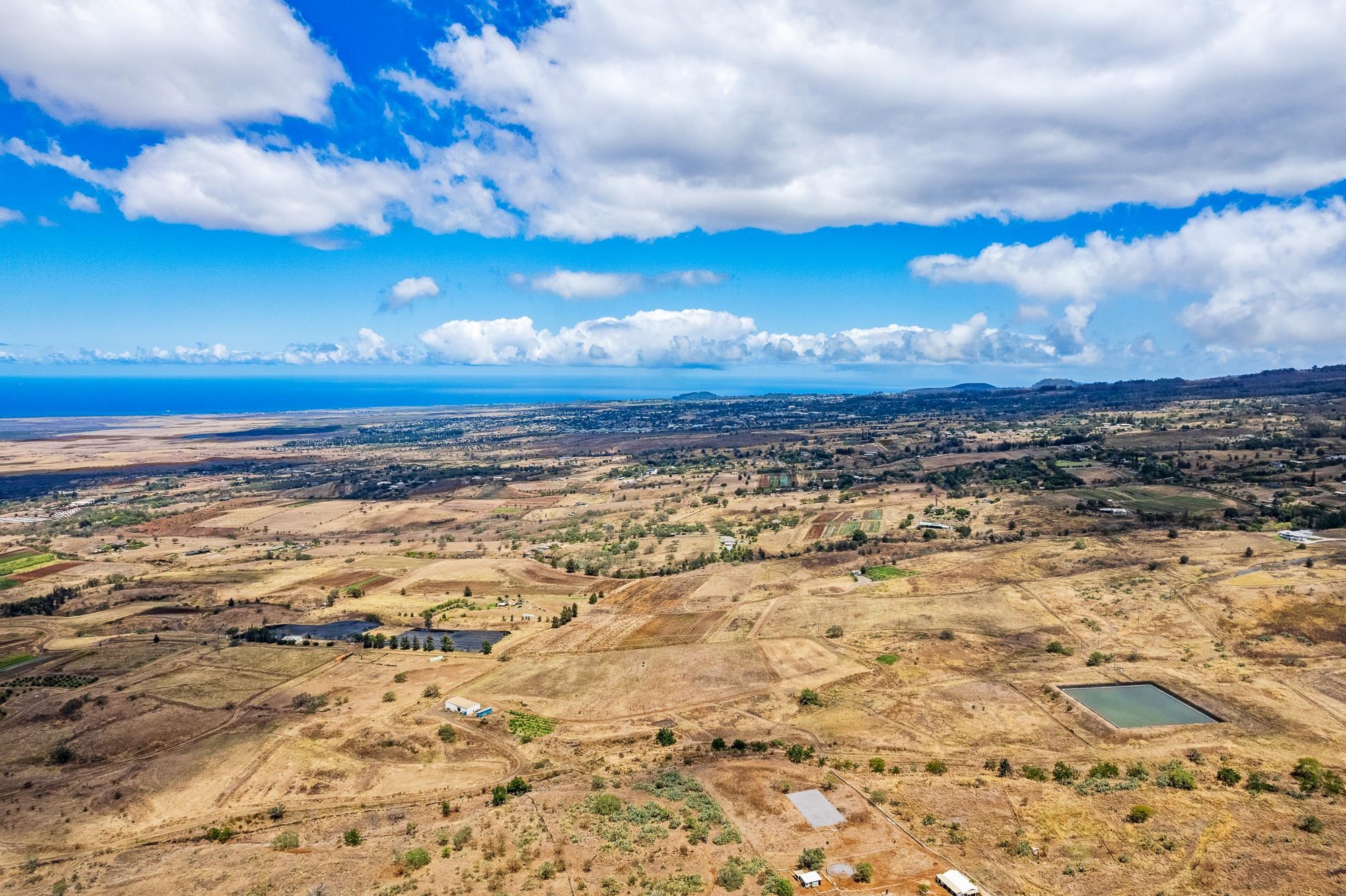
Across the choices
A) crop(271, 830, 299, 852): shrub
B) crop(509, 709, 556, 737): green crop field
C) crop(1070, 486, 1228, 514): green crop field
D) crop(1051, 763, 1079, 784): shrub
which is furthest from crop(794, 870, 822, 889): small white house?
crop(1070, 486, 1228, 514): green crop field

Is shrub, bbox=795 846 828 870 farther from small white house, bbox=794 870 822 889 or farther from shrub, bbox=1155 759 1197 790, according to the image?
shrub, bbox=1155 759 1197 790

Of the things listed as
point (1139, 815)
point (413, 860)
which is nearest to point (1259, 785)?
point (1139, 815)

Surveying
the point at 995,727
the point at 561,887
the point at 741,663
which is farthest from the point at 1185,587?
the point at 561,887

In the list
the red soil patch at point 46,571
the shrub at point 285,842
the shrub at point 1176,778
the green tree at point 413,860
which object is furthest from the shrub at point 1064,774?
the red soil patch at point 46,571

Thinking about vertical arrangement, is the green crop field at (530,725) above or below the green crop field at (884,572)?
below

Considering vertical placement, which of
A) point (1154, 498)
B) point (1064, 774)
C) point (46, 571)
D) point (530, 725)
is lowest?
point (46, 571)

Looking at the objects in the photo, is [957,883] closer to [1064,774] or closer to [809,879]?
[809,879]

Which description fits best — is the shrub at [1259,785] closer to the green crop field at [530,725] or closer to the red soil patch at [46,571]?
the green crop field at [530,725]
